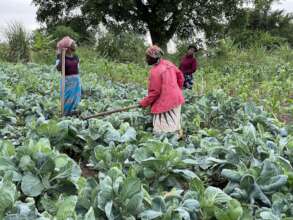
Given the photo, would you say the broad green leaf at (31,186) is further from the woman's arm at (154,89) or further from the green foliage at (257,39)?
the green foliage at (257,39)

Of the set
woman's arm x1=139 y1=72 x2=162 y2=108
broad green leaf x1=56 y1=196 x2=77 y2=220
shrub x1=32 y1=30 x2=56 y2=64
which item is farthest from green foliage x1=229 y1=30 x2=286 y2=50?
broad green leaf x1=56 y1=196 x2=77 y2=220

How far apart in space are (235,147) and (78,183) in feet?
4.96

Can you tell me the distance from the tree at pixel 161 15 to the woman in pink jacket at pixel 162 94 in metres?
18.1

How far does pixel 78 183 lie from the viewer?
2.99 m

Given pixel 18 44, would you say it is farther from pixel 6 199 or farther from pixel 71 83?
pixel 6 199

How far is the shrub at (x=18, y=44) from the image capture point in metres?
15.9

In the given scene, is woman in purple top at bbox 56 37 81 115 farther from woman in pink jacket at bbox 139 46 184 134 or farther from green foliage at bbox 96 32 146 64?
green foliage at bbox 96 32 146 64

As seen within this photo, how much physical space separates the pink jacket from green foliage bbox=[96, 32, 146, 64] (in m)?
11.9

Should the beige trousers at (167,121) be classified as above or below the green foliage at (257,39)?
below

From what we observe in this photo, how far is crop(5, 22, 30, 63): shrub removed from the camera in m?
15.9

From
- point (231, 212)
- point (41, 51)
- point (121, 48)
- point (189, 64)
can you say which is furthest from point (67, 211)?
point (121, 48)

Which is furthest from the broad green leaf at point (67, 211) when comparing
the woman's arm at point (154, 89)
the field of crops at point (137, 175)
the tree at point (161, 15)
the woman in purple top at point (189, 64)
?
the tree at point (161, 15)

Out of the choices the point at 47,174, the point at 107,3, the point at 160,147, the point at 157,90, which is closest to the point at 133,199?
the point at 47,174

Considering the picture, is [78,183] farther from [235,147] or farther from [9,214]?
[235,147]
